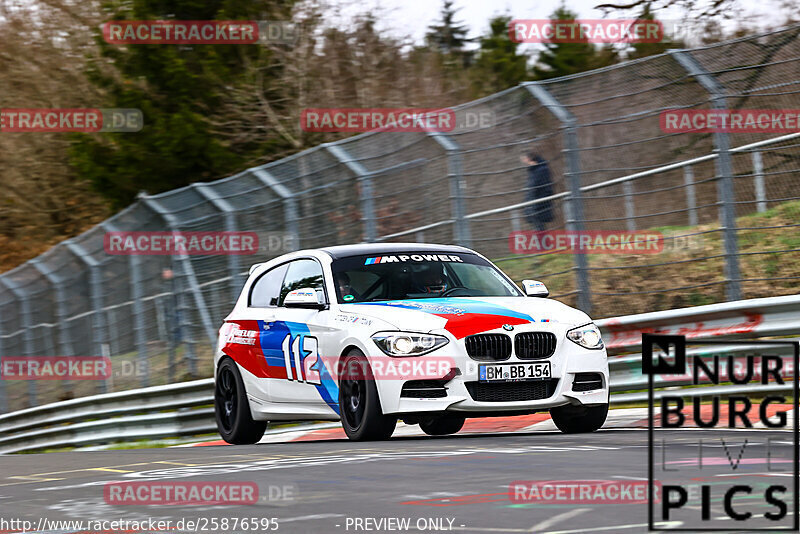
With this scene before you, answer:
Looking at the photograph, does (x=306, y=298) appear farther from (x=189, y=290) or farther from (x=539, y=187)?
(x=189, y=290)

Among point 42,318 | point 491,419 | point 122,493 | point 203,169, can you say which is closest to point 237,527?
point 122,493

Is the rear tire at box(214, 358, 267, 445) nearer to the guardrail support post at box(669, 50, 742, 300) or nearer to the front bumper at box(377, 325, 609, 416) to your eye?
the front bumper at box(377, 325, 609, 416)

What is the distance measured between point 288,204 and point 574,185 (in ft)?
16.4

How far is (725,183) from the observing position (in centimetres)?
1103

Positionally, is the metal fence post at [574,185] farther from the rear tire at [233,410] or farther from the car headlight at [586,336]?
the rear tire at [233,410]

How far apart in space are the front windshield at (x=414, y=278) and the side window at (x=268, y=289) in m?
1.11

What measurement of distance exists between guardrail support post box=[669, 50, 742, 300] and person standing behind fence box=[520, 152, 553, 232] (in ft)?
5.81

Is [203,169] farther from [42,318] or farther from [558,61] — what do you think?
[558,61]

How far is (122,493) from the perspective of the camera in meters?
7.04

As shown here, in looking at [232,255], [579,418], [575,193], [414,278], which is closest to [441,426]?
[414,278]

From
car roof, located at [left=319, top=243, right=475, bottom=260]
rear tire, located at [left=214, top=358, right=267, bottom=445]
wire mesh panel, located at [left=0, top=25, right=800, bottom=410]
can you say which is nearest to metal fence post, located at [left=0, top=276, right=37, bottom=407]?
wire mesh panel, located at [left=0, top=25, right=800, bottom=410]

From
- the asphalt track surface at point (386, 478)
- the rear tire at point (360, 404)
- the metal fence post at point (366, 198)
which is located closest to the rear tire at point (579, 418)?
the asphalt track surface at point (386, 478)

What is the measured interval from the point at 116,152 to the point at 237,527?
25752 millimetres

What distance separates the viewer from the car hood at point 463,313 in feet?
30.0
